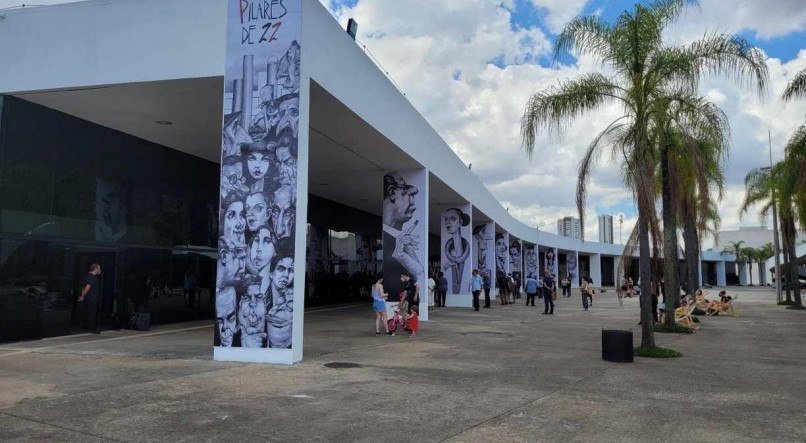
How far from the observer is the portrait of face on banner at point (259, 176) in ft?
32.8

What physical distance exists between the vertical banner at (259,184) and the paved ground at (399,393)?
2.67 ft

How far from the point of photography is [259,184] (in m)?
10.3

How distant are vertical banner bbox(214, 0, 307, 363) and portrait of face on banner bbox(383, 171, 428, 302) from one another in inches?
379

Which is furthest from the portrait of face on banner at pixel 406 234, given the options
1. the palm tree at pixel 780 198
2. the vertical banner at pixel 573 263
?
the vertical banner at pixel 573 263

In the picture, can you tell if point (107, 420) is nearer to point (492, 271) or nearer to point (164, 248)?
point (164, 248)

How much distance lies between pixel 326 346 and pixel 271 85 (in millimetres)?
5693

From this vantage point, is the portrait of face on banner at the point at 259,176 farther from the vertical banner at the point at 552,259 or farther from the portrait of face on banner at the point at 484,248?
the vertical banner at the point at 552,259

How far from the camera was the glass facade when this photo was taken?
12.0 metres

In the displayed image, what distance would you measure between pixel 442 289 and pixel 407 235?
7489mm

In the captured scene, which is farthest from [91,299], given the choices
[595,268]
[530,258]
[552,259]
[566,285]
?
[595,268]

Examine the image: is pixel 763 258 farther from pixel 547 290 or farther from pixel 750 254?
pixel 547 290

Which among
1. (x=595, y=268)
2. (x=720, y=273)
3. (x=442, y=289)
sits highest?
(x=595, y=268)

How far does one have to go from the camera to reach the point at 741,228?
105938 mm

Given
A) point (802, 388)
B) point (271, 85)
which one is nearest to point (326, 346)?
point (271, 85)
